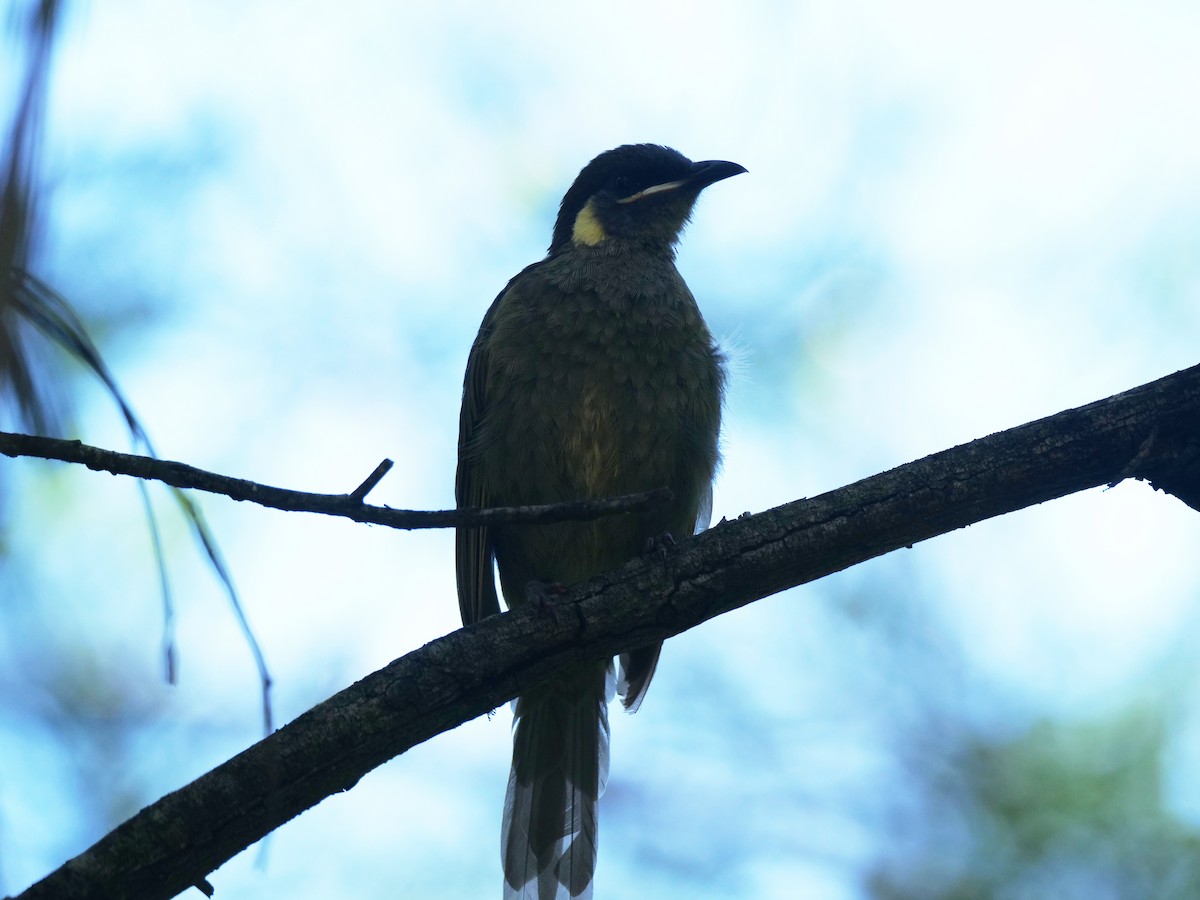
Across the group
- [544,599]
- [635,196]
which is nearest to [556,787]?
[544,599]

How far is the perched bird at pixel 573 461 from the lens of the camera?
484 centimetres

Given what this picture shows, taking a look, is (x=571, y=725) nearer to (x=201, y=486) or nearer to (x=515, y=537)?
(x=515, y=537)

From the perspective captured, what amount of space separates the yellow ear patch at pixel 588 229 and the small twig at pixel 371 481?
3.17 meters

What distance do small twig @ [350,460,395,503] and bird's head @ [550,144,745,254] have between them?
125 inches

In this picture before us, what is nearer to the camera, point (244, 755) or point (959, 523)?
point (244, 755)

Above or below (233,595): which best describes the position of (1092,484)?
→ above

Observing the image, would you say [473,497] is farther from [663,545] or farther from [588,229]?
[588,229]

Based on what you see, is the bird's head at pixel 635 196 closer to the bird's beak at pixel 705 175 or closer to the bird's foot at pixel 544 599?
the bird's beak at pixel 705 175

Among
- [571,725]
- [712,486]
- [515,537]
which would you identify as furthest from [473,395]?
[571,725]

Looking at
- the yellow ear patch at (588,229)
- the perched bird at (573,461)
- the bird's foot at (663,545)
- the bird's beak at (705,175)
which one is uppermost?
the bird's beak at (705,175)

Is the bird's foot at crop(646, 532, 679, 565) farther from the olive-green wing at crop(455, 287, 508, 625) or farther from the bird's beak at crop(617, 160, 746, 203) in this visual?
the bird's beak at crop(617, 160, 746, 203)

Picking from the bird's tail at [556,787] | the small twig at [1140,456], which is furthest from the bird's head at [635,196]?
the small twig at [1140,456]

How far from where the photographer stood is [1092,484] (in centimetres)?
352

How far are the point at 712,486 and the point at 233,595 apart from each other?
2.59m
